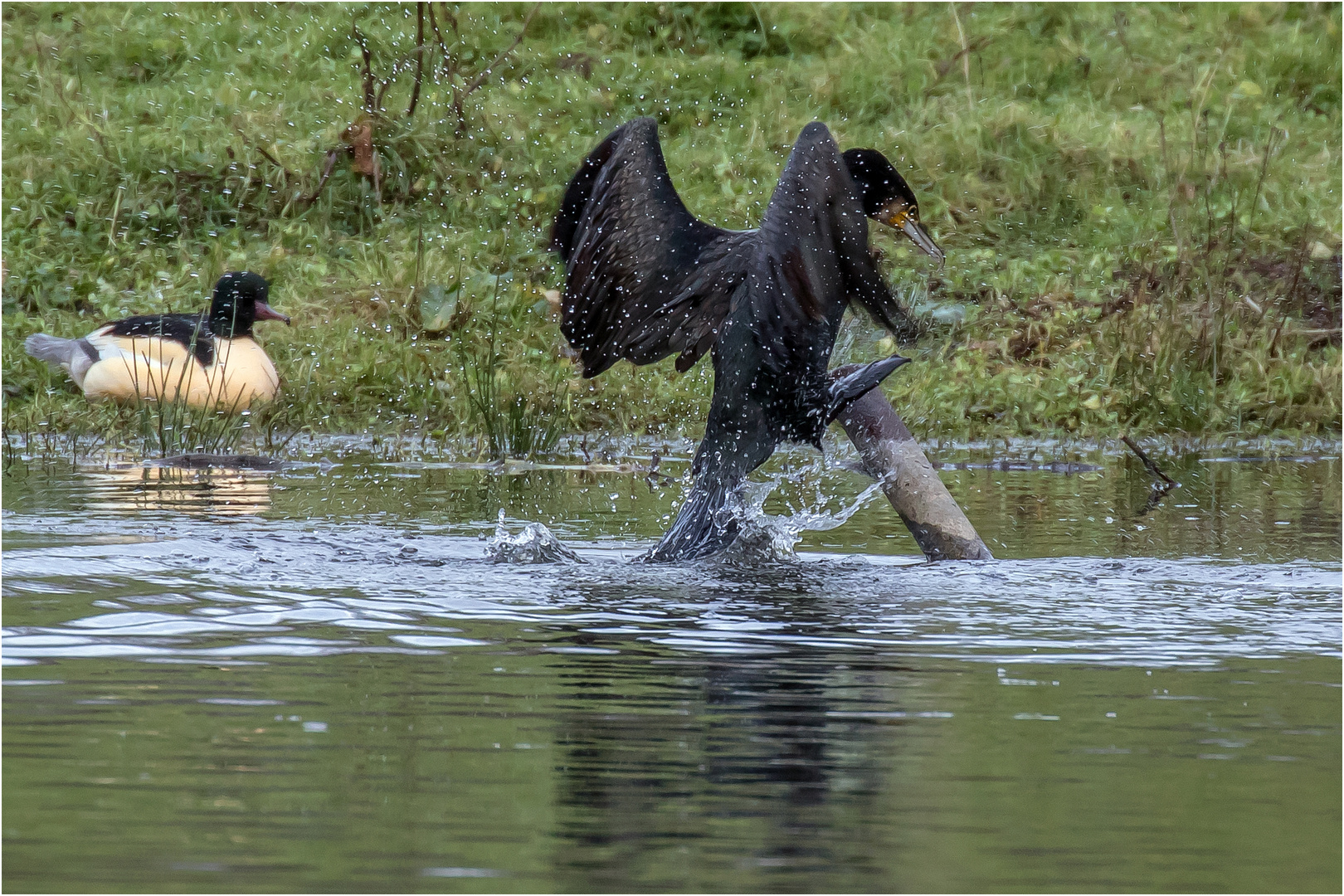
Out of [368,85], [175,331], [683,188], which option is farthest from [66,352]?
[683,188]

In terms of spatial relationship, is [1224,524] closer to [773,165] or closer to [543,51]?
[773,165]

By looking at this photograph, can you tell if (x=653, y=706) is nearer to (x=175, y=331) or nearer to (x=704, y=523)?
(x=704, y=523)

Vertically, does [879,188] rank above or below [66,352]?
above

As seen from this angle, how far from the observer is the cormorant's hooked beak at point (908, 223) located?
5.89 m

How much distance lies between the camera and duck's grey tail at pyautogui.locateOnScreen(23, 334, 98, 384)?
9.32 m

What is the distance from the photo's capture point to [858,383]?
17.2ft

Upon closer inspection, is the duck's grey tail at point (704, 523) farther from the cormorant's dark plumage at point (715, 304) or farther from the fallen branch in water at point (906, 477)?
the fallen branch in water at point (906, 477)

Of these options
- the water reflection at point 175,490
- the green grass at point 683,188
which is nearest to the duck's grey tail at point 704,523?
the water reflection at point 175,490

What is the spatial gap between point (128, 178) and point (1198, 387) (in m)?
6.42

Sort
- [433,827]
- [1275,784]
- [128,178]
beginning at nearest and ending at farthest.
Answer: [433,827], [1275,784], [128,178]

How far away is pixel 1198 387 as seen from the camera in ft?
32.2

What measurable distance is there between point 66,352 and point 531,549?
485cm

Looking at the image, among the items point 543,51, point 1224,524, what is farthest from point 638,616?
point 543,51

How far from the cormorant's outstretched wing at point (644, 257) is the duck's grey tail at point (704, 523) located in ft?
1.26
